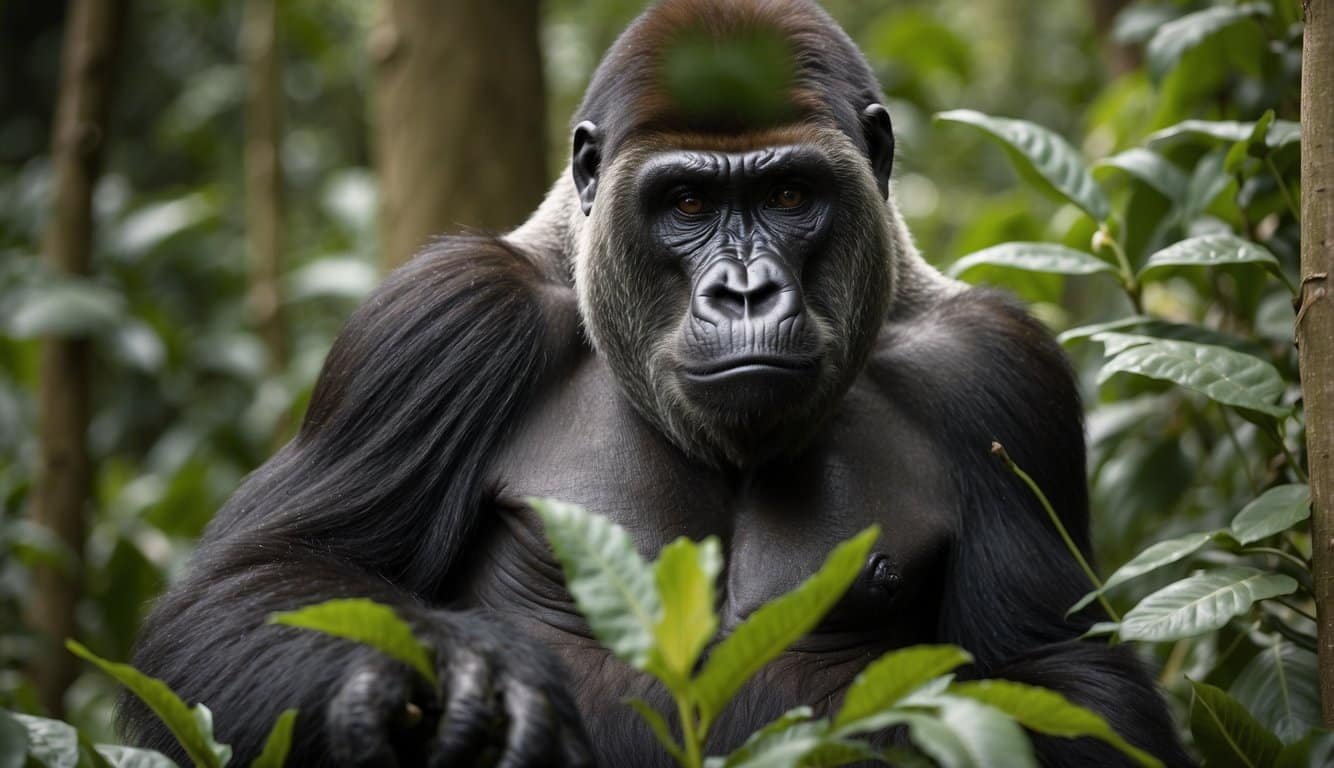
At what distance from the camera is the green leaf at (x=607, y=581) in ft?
7.14

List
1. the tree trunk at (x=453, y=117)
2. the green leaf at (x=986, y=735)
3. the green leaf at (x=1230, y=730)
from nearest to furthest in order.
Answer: the green leaf at (x=986, y=735), the green leaf at (x=1230, y=730), the tree trunk at (x=453, y=117)

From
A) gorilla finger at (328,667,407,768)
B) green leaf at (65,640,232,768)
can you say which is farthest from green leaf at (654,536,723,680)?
green leaf at (65,640,232,768)

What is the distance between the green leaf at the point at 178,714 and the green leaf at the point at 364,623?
267 millimetres

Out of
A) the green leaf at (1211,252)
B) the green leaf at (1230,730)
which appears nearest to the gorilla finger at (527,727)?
the green leaf at (1230,730)

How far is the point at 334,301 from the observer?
361 inches

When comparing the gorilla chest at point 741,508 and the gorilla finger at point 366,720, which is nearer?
the gorilla finger at point 366,720

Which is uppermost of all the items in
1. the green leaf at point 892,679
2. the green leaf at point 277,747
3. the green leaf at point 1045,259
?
the green leaf at point 1045,259

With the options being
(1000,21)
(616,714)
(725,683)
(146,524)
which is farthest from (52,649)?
(1000,21)

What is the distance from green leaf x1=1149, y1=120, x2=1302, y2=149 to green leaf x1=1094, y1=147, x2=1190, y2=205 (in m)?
0.10

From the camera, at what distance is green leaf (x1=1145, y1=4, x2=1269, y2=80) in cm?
448

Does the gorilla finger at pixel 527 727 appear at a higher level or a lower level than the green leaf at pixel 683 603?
lower

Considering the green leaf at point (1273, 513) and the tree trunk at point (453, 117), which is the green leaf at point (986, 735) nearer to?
the green leaf at point (1273, 513)

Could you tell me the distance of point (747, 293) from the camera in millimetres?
3312

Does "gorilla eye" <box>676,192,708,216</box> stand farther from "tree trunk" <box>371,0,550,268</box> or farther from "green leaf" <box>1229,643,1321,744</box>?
"tree trunk" <box>371,0,550,268</box>
